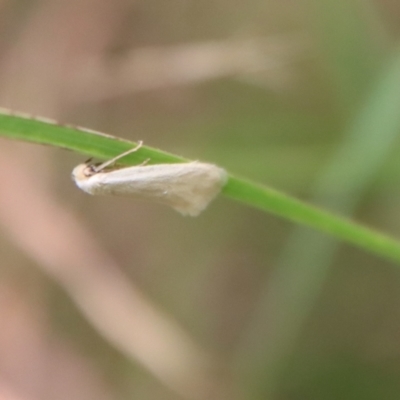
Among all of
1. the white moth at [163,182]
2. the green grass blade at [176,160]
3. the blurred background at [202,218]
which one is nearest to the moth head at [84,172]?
the white moth at [163,182]

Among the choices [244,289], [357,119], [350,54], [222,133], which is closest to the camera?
[350,54]

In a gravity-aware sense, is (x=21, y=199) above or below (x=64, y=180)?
below

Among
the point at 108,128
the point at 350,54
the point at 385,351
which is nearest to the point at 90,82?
the point at 108,128

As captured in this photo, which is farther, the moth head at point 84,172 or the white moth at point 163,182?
the moth head at point 84,172

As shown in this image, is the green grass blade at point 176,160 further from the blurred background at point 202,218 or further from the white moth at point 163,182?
the blurred background at point 202,218

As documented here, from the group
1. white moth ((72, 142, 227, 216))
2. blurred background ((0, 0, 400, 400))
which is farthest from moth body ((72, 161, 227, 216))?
blurred background ((0, 0, 400, 400))

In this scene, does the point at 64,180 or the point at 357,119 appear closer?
the point at 357,119

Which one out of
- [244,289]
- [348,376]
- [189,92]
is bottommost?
[348,376]

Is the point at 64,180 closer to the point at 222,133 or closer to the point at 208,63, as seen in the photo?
the point at 222,133
